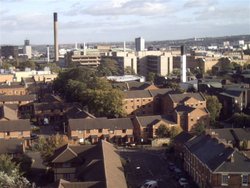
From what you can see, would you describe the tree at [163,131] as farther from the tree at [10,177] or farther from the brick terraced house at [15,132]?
the tree at [10,177]

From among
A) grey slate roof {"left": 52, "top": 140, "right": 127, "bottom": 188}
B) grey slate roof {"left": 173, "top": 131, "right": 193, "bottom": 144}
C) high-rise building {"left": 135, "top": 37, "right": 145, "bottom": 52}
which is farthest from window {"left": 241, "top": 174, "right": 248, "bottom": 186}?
high-rise building {"left": 135, "top": 37, "right": 145, "bottom": 52}

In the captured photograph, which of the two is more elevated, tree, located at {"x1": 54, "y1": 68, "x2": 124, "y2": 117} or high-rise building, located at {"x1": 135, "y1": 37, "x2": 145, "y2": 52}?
high-rise building, located at {"x1": 135, "y1": 37, "x2": 145, "y2": 52}

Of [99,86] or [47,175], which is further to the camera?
[99,86]

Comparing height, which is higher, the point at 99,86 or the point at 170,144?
the point at 99,86

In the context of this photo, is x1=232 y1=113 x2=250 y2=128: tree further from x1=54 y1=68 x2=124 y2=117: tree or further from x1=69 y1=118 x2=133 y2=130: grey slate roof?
x1=54 y1=68 x2=124 y2=117: tree

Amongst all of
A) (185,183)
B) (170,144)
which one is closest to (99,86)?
(170,144)

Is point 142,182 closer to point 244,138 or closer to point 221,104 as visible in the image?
point 244,138

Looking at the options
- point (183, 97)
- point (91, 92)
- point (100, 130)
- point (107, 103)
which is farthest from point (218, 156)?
point (91, 92)
